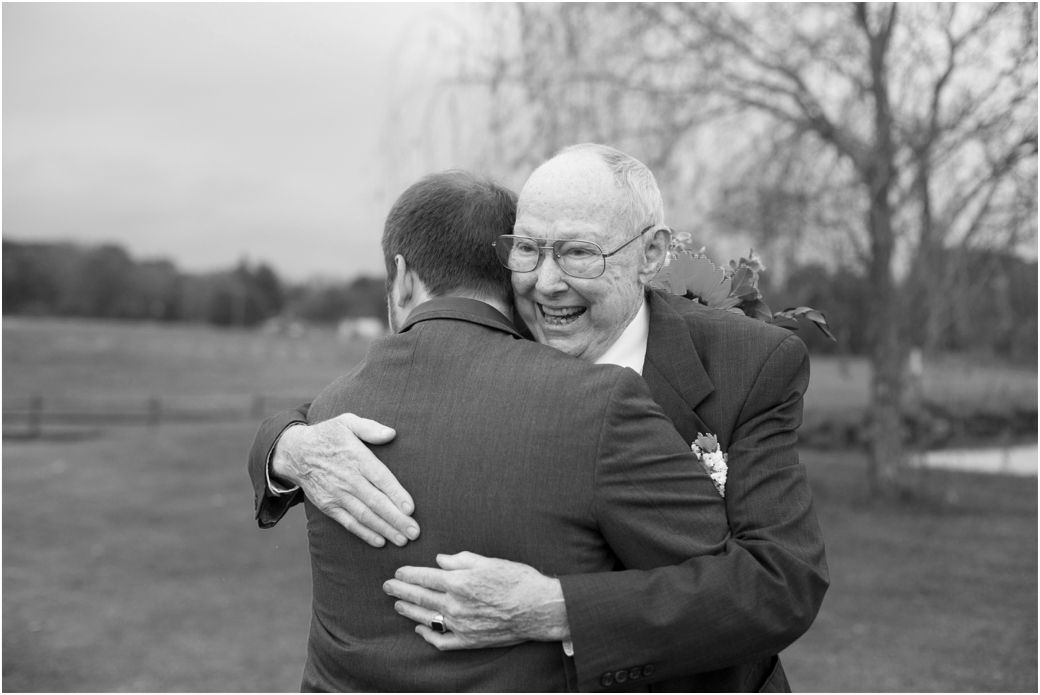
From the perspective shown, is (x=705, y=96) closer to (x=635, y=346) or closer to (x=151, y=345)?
(x=635, y=346)

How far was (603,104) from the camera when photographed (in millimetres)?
9805

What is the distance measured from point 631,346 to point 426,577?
2.51 ft

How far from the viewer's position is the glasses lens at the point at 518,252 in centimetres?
206

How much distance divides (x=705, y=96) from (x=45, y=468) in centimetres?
1397

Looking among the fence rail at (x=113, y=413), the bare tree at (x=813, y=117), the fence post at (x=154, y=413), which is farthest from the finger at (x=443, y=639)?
the fence post at (x=154, y=413)

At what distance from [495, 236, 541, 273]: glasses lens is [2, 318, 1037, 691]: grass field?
3817 mm

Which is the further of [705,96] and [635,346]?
[705,96]

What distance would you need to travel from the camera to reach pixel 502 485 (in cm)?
173

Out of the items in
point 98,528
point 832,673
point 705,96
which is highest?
point 705,96

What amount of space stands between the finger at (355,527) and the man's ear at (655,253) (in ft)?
2.80

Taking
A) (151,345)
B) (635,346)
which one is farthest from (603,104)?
(151,345)

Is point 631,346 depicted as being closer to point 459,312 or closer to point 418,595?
point 459,312

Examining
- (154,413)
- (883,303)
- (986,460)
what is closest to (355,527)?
(883,303)

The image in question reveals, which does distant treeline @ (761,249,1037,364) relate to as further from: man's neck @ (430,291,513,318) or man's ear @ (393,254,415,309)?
man's ear @ (393,254,415,309)
